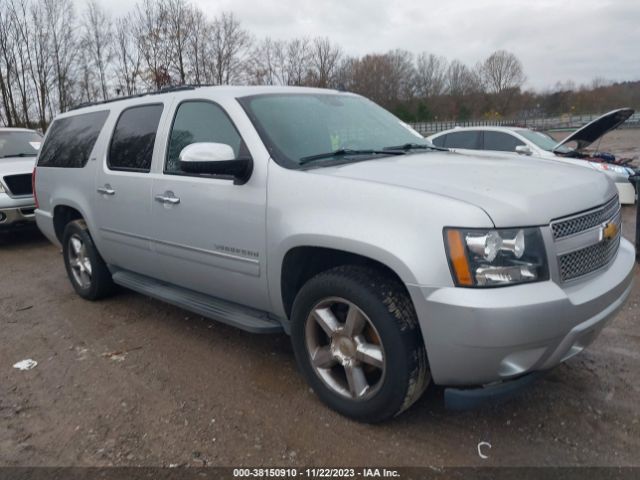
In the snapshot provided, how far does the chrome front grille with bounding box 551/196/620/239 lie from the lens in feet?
7.89

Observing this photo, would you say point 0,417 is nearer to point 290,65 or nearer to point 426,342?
point 426,342

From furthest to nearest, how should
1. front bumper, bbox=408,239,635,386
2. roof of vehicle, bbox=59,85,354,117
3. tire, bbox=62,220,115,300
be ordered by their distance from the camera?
1. tire, bbox=62,220,115,300
2. roof of vehicle, bbox=59,85,354,117
3. front bumper, bbox=408,239,635,386

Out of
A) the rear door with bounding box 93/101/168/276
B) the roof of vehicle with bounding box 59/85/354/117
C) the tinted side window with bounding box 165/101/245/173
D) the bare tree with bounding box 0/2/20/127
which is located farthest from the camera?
the bare tree with bounding box 0/2/20/127

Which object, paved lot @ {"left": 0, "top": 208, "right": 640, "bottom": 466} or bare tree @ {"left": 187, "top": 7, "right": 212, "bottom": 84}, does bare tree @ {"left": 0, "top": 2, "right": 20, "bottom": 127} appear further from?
paved lot @ {"left": 0, "top": 208, "right": 640, "bottom": 466}

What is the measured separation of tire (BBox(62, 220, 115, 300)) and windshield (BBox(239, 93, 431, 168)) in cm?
238

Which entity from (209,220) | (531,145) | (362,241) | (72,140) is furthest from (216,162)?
(531,145)

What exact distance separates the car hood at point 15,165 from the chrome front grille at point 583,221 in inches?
313

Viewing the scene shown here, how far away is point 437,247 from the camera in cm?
230

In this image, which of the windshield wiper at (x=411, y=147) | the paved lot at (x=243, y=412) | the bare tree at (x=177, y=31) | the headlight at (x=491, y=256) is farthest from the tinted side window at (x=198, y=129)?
the bare tree at (x=177, y=31)

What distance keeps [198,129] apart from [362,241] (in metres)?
1.69

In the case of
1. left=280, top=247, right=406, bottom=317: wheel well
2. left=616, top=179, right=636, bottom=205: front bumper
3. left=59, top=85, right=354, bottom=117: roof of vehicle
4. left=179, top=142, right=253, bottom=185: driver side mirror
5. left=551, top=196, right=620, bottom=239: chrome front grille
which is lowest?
left=616, top=179, right=636, bottom=205: front bumper

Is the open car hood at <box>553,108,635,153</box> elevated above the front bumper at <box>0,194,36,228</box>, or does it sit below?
above

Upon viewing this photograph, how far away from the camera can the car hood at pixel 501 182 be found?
2.34 meters

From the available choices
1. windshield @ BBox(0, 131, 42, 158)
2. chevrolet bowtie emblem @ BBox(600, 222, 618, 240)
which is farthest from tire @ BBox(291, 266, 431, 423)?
windshield @ BBox(0, 131, 42, 158)
